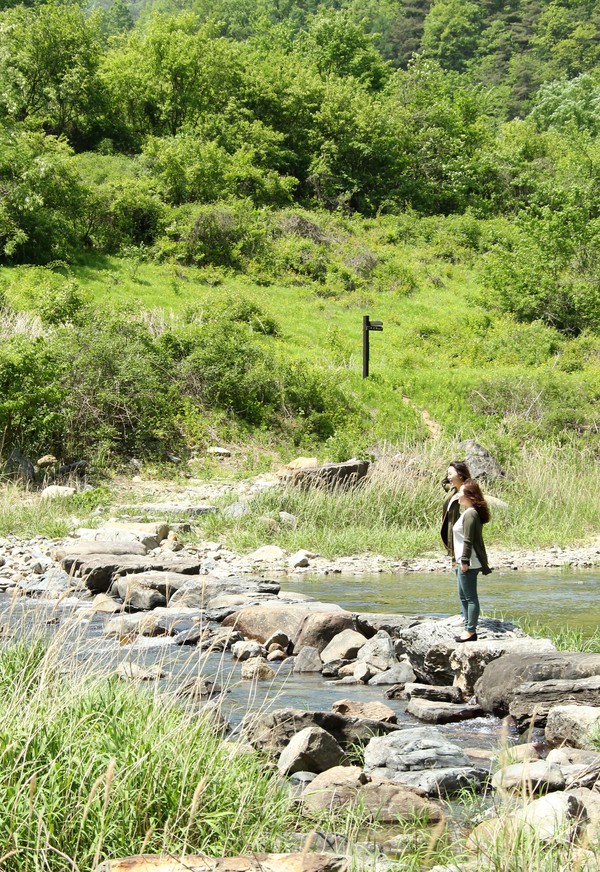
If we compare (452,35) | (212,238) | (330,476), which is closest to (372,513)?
(330,476)

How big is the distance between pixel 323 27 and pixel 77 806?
60.2 m

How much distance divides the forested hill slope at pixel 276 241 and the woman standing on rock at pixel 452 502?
12.0m

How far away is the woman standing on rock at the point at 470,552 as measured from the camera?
860cm

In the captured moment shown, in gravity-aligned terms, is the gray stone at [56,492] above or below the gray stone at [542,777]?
below

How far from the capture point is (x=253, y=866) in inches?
143

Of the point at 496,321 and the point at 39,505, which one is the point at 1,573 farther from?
the point at 496,321

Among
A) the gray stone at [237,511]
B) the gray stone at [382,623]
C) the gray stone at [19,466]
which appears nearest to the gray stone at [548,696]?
the gray stone at [382,623]

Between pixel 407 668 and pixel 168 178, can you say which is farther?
pixel 168 178

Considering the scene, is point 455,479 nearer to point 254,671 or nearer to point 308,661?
point 308,661

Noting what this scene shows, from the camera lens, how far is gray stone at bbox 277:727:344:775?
5656 millimetres

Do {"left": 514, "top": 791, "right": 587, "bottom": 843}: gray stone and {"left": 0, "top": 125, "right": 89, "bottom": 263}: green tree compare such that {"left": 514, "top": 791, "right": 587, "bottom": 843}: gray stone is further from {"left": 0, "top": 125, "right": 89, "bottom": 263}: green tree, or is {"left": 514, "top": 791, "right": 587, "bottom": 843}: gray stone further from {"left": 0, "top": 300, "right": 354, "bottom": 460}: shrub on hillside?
{"left": 0, "top": 125, "right": 89, "bottom": 263}: green tree

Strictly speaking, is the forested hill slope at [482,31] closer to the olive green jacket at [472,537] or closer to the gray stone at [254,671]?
the olive green jacket at [472,537]

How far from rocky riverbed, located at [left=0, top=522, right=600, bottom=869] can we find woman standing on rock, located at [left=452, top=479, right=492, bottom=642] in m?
0.24

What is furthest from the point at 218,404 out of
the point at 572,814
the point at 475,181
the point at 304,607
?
the point at 475,181
